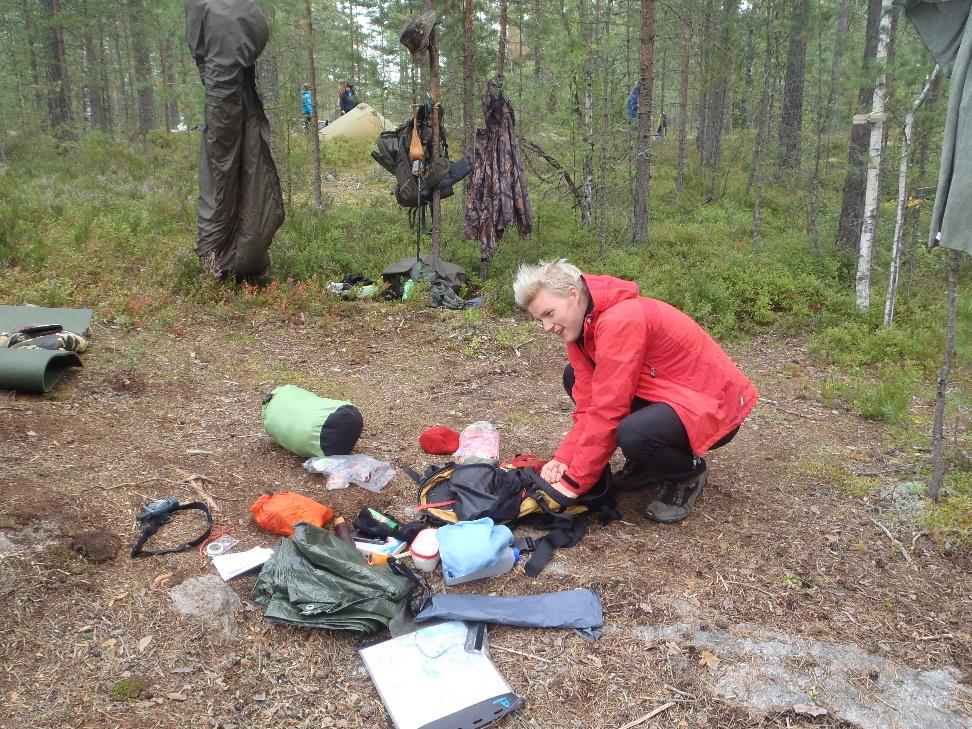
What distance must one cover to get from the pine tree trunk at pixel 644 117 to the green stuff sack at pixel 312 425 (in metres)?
6.20

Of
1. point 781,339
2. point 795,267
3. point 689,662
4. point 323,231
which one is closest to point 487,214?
point 323,231

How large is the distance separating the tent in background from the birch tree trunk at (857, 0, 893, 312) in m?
12.8

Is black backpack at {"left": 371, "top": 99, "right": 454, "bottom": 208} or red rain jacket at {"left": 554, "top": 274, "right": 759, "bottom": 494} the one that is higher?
black backpack at {"left": 371, "top": 99, "right": 454, "bottom": 208}

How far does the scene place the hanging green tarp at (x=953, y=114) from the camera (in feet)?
8.86

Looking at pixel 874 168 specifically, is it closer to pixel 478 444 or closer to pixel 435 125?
pixel 435 125

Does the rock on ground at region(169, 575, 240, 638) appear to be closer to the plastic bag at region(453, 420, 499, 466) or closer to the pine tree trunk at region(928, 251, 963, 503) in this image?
the plastic bag at region(453, 420, 499, 466)

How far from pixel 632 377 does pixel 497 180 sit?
16.4ft

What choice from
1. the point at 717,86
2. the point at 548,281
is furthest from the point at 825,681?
the point at 717,86

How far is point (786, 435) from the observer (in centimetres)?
467

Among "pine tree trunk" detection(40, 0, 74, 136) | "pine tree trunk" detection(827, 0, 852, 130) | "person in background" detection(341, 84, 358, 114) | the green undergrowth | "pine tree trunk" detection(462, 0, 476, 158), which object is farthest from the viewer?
"person in background" detection(341, 84, 358, 114)

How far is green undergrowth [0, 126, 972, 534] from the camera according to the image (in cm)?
636

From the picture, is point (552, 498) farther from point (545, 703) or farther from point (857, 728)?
point (857, 728)

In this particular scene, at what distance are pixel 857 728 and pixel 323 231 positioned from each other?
8.05 metres

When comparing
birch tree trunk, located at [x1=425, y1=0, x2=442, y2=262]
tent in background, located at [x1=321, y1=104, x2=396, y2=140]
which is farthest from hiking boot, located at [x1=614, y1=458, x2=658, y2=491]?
tent in background, located at [x1=321, y1=104, x2=396, y2=140]
